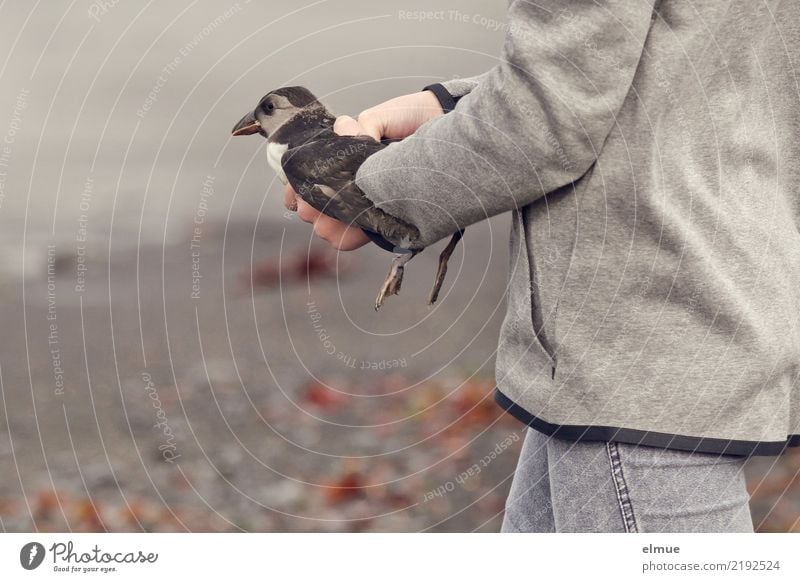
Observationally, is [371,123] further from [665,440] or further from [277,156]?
[665,440]

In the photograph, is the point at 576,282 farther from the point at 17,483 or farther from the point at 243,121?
the point at 17,483

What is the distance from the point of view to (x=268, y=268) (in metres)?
3.23

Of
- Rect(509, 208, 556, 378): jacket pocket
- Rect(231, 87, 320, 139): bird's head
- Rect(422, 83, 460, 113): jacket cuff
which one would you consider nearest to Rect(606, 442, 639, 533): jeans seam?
Rect(509, 208, 556, 378): jacket pocket

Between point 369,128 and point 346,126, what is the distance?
0.05 metres

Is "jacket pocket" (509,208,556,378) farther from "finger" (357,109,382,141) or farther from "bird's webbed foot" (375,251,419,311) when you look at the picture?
"finger" (357,109,382,141)

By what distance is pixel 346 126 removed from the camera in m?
1.26

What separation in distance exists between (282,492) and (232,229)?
1.15 meters

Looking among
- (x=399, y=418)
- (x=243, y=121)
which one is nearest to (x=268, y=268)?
(x=399, y=418)

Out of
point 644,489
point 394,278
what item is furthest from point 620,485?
point 394,278

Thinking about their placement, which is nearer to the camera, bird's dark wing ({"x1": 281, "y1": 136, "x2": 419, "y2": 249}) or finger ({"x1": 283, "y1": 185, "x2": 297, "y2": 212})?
bird's dark wing ({"x1": 281, "y1": 136, "x2": 419, "y2": 249})

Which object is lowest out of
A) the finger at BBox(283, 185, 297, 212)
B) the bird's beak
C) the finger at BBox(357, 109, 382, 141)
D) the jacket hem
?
the jacket hem

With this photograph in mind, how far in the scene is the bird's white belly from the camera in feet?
4.20

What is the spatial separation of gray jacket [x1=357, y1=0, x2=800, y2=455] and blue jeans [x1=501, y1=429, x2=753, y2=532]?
3 centimetres
